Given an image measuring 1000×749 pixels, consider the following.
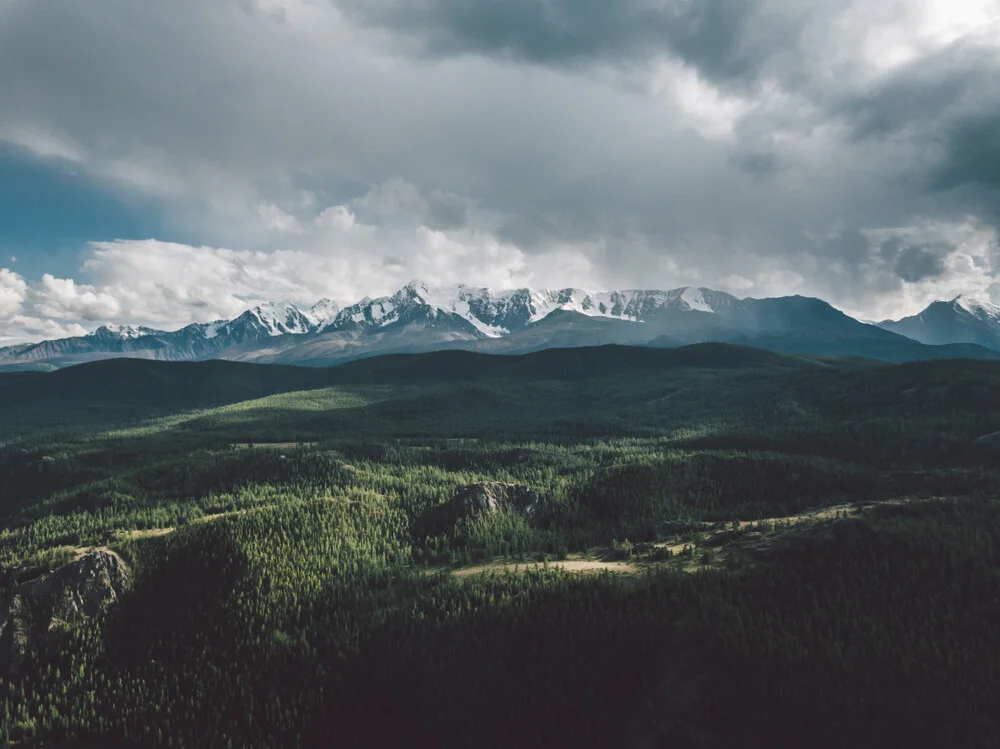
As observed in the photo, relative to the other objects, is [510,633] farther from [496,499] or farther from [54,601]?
[54,601]

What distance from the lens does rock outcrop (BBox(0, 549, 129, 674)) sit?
10756 centimetres

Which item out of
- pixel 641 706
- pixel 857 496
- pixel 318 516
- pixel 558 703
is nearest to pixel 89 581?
pixel 318 516

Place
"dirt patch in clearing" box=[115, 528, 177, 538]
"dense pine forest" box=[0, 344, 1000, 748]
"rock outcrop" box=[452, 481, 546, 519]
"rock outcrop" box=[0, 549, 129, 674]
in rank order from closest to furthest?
"dense pine forest" box=[0, 344, 1000, 748] < "rock outcrop" box=[0, 549, 129, 674] < "dirt patch in clearing" box=[115, 528, 177, 538] < "rock outcrop" box=[452, 481, 546, 519]

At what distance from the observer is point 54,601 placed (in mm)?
112750

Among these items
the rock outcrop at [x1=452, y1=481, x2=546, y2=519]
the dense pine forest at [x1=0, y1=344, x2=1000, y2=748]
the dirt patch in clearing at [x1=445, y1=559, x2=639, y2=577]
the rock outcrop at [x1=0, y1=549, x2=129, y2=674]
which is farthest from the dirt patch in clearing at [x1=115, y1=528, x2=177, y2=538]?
the dirt patch in clearing at [x1=445, y1=559, x2=639, y2=577]

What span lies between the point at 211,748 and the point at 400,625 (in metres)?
30.3

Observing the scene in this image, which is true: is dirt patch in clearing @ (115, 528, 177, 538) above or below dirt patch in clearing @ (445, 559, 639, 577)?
below

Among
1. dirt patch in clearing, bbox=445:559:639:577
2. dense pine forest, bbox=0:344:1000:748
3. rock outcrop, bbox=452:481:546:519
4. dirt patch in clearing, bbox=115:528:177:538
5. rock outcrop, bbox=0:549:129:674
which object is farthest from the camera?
rock outcrop, bbox=452:481:546:519

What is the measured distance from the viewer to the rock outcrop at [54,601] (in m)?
108

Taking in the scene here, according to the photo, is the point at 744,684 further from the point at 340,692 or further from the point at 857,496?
the point at 857,496

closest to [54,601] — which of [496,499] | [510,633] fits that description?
[510,633]

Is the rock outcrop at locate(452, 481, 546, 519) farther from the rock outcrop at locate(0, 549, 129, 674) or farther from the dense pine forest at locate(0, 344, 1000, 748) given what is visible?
the rock outcrop at locate(0, 549, 129, 674)

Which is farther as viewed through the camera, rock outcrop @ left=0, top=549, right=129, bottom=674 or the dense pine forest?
rock outcrop @ left=0, top=549, right=129, bottom=674

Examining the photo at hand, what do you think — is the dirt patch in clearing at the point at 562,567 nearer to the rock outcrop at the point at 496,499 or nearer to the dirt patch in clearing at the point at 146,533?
the rock outcrop at the point at 496,499
